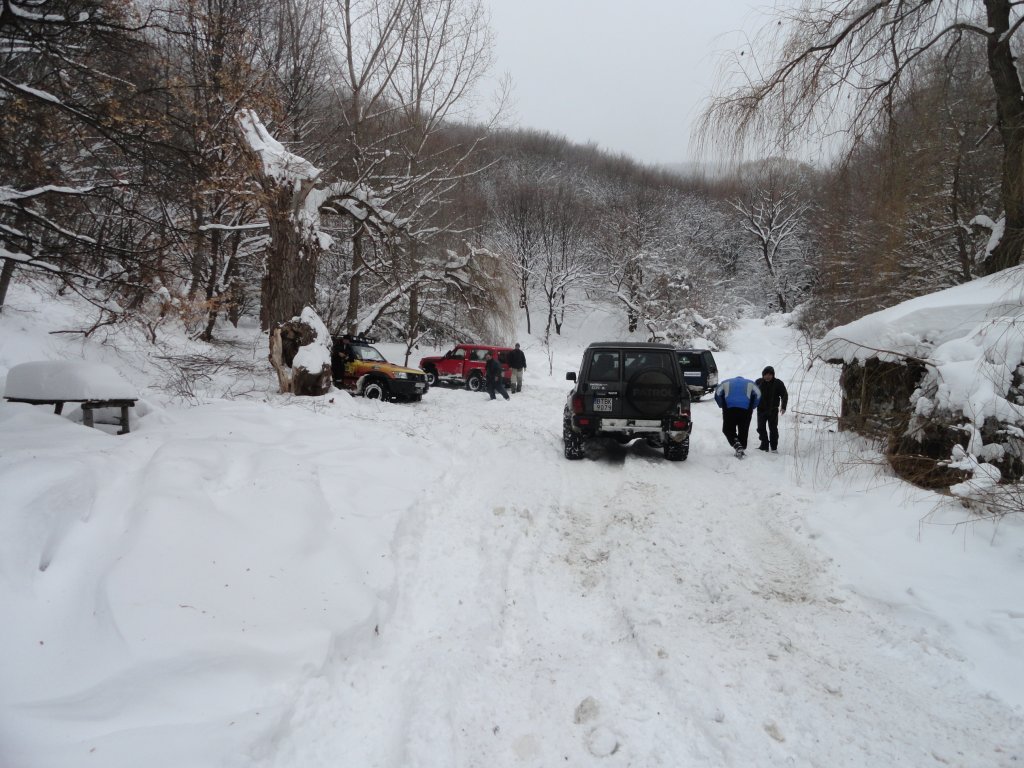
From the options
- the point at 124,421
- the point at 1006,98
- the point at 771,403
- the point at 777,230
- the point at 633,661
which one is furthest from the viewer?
the point at 777,230

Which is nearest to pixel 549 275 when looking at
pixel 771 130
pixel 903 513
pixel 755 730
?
pixel 771 130

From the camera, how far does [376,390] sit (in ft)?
45.5

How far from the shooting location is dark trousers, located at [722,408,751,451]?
8680 millimetres

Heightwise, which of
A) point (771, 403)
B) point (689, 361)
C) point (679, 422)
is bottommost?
point (679, 422)

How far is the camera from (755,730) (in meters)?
2.72

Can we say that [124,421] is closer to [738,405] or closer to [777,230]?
[738,405]

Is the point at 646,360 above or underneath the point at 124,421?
above

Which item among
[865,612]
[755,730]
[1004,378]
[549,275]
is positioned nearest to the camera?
[755,730]

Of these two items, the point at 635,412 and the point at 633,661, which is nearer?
the point at 633,661

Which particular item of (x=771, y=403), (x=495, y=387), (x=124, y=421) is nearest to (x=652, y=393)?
(x=771, y=403)

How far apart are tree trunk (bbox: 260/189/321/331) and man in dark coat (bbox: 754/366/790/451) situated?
9.21m

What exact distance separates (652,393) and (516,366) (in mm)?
10361

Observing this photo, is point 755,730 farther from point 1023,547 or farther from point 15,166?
point 15,166

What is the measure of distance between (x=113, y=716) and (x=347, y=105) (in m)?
19.7
